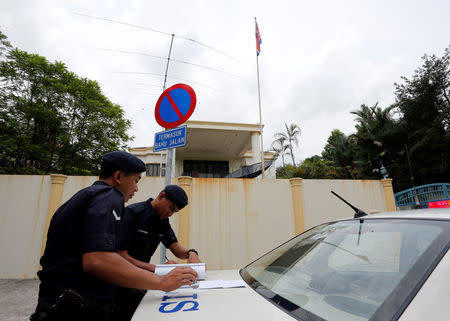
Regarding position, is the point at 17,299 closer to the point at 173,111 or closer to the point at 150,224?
the point at 150,224

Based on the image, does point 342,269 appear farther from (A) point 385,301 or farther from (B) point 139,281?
(B) point 139,281

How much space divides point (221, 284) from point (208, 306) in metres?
0.33

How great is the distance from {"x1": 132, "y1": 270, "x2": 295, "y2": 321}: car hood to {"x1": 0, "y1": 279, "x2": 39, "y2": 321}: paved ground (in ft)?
11.5

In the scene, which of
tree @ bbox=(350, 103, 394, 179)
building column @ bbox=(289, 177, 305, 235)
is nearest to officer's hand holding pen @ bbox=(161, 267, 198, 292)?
building column @ bbox=(289, 177, 305, 235)

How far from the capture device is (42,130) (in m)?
11.1

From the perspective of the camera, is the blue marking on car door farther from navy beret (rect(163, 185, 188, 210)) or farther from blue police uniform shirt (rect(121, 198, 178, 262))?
navy beret (rect(163, 185, 188, 210))

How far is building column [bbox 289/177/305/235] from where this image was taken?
566cm

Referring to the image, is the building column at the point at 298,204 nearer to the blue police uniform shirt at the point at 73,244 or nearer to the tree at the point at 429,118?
the blue police uniform shirt at the point at 73,244

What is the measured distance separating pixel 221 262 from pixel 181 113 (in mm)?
3903

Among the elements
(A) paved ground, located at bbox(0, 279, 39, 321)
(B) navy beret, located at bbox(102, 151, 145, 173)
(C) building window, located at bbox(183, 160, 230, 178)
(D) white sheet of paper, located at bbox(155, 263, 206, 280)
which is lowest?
(A) paved ground, located at bbox(0, 279, 39, 321)

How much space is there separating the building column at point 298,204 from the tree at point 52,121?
9.96 meters

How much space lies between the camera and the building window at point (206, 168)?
17953 millimetres

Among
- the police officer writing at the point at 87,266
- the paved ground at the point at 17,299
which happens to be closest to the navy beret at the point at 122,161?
the police officer writing at the point at 87,266

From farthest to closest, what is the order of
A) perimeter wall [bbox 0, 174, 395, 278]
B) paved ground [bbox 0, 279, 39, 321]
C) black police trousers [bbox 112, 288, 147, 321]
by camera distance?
perimeter wall [bbox 0, 174, 395, 278] → paved ground [bbox 0, 279, 39, 321] → black police trousers [bbox 112, 288, 147, 321]
